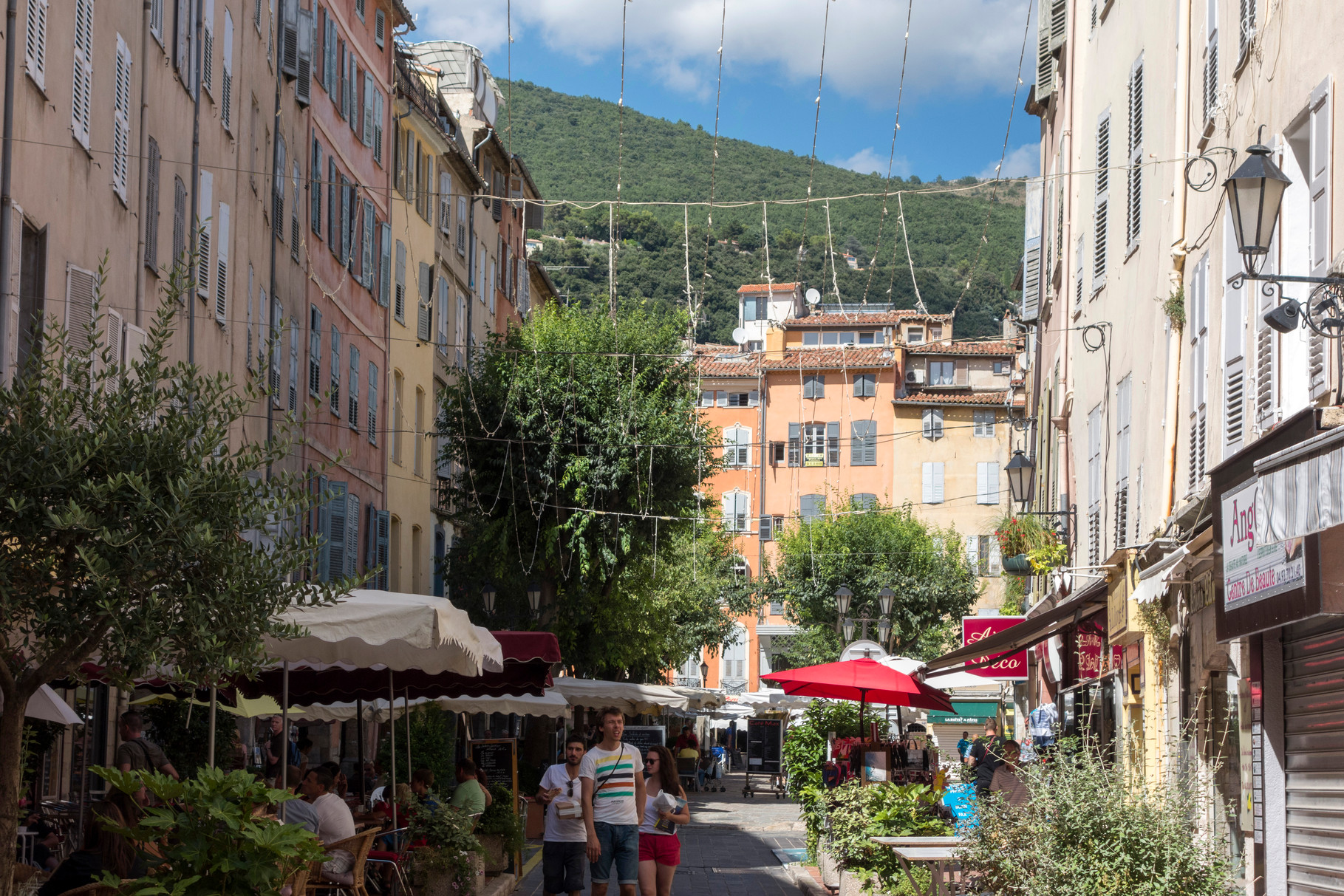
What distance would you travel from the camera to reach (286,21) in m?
25.9

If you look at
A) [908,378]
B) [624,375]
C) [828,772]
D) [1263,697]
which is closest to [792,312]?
[908,378]

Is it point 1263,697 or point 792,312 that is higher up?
point 792,312

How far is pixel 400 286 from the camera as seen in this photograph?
3472 centimetres

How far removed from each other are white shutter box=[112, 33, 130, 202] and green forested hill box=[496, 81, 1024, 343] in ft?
58.7

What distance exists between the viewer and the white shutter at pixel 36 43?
44.4 feet

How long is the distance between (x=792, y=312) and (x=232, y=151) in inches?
2431

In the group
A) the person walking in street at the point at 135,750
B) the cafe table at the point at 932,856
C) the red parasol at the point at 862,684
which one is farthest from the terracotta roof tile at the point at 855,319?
the cafe table at the point at 932,856

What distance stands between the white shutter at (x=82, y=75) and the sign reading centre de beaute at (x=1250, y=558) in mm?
10816

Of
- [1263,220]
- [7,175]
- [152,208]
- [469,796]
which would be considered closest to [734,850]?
[469,796]

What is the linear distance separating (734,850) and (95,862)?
578 inches

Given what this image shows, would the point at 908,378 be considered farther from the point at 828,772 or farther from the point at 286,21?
the point at 828,772

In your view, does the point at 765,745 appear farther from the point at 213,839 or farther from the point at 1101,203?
the point at 213,839

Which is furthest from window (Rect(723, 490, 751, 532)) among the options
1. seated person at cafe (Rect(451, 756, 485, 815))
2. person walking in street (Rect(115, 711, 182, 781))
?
Answer: person walking in street (Rect(115, 711, 182, 781))

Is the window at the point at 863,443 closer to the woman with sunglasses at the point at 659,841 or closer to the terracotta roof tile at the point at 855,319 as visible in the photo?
the terracotta roof tile at the point at 855,319
